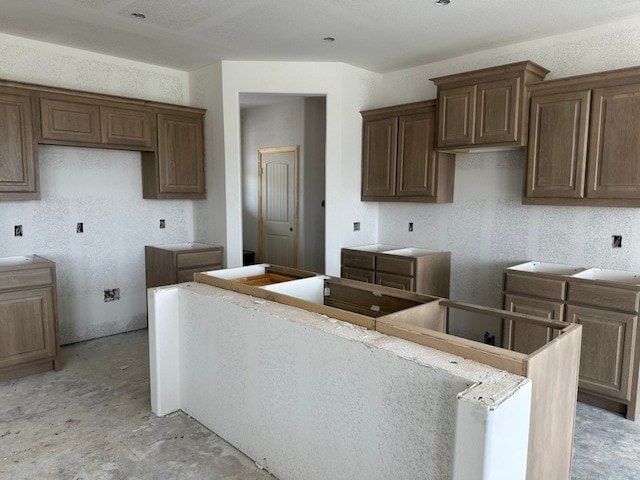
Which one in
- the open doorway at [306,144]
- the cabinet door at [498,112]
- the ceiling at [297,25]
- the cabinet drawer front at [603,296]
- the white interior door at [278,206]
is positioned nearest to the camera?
the cabinet drawer front at [603,296]

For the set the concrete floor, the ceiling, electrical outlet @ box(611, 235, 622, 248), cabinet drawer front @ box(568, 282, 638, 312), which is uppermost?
the ceiling

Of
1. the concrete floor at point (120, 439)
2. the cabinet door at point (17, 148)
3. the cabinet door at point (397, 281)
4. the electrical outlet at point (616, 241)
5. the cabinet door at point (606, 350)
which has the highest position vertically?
the cabinet door at point (17, 148)

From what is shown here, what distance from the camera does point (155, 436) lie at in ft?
8.60

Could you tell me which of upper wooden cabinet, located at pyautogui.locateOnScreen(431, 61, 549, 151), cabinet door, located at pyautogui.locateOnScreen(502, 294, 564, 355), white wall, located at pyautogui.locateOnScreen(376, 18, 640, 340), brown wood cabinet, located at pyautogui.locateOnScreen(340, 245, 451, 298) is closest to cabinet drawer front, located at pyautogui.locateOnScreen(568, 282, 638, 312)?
cabinet door, located at pyautogui.locateOnScreen(502, 294, 564, 355)

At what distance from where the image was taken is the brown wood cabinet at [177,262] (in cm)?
434

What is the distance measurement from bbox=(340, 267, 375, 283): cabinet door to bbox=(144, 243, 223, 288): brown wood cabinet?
1.33 meters

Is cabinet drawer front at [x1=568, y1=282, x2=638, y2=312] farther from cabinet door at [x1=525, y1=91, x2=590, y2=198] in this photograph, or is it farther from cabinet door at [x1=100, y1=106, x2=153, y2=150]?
cabinet door at [x1=100, y1=106, x2=153, y2=150]

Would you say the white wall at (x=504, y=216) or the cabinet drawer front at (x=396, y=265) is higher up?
the white wall at (x=504, y=216)

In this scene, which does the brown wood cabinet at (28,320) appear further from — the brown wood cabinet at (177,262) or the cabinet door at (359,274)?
the cabinet door at (359,274)

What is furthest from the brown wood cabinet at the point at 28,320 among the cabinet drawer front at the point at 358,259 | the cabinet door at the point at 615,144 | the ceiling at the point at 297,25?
the cabinet door at the point at 615,144

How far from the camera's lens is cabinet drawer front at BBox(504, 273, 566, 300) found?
Answer: 3201 millimetres

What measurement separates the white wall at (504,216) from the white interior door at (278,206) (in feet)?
4.75

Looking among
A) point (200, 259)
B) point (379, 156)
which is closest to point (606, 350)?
point (379, 156)

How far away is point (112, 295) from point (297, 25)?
125 inches
